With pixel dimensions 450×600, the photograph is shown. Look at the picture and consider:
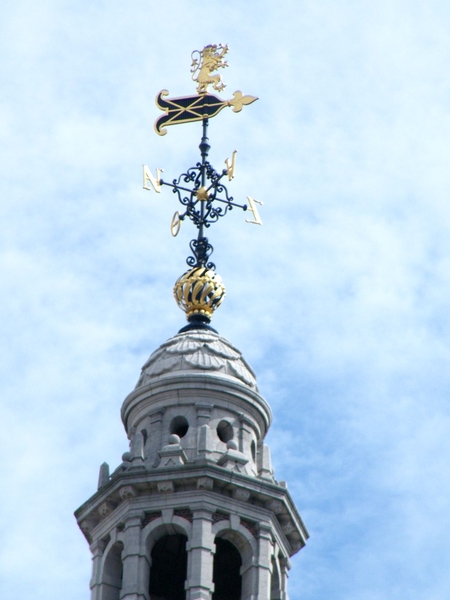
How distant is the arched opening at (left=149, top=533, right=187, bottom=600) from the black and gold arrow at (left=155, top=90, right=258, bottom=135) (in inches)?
568

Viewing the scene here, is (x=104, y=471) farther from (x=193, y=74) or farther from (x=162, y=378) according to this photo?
(x=193, y=74)

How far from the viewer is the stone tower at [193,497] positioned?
5897 cm

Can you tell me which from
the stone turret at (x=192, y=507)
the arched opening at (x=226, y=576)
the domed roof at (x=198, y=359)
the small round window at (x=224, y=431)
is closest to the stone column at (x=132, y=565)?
the stone turret at (x=192, y=507)

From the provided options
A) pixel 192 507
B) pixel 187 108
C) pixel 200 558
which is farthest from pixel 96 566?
pixel 187 108

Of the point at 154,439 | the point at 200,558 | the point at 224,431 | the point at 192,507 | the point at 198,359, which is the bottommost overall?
the point at 200,558

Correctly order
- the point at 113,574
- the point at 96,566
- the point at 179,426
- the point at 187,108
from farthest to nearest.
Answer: the point at 187,108 → the point at 179,426 → the point at 96,566 → the point at 113,574

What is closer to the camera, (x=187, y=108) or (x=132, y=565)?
(x=132, y=565)

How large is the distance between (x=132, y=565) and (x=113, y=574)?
4.12 feet

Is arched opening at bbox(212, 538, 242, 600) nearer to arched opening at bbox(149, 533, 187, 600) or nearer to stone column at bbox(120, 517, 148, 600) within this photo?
arched opening at bbox(149, 533, 187, 600)

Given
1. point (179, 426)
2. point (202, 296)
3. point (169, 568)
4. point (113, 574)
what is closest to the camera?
point (113, 574)

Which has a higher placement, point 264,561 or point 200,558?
point 264,561

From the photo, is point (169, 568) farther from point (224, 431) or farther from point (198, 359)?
point (198, 359)

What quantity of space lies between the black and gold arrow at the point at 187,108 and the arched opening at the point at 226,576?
14.7 m

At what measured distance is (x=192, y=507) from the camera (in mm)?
59125
